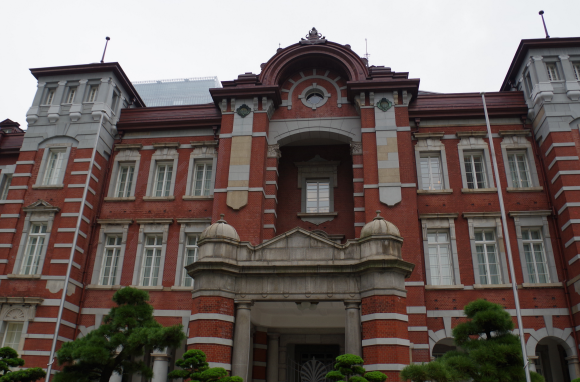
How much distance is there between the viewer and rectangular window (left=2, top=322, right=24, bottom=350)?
58.3ft

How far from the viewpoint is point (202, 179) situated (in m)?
21.2

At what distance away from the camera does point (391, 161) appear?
18938mm

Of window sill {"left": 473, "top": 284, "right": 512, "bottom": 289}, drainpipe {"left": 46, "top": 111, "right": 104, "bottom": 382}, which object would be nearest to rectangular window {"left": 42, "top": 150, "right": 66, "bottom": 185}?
drainpipe {"left": 46, "top": 111, "right": 104, "bottom": 382}

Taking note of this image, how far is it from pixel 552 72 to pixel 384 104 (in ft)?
22.9

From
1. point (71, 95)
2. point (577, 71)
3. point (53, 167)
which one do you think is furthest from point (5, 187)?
point (577, 71)

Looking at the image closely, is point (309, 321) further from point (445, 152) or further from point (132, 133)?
point (132, 133)

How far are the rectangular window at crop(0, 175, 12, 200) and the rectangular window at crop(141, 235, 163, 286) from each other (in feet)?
25.1

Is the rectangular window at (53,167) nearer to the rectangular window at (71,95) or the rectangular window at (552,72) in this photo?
the rectangular window at (71,95)

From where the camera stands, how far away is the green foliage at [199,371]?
35.9 feet

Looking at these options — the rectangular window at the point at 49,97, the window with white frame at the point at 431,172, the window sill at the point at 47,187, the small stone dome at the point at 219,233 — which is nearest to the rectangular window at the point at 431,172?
the window with white frame at the point at 431,172

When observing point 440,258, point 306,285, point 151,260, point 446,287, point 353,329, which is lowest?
point 353,329

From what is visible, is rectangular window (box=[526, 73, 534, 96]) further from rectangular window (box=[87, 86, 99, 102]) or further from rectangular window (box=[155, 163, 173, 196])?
rectangular window (box=[87, 86, 99, 102])

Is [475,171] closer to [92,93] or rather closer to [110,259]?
[110,259]

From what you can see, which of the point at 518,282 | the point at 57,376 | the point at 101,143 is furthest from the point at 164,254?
the point at 518,282
